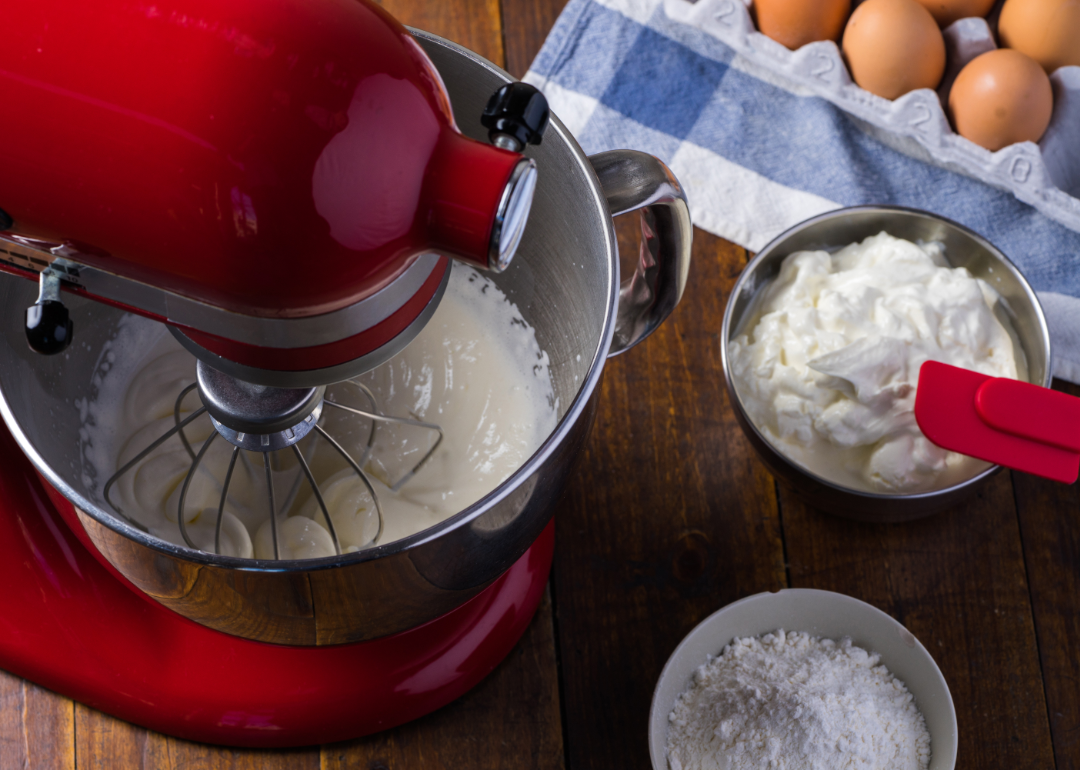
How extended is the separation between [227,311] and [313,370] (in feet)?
0.15

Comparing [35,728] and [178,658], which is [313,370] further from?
[35,728]

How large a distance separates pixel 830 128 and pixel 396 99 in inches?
23.7

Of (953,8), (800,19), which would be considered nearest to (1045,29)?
(953,8)

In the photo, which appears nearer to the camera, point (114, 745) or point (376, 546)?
point (376, 546)

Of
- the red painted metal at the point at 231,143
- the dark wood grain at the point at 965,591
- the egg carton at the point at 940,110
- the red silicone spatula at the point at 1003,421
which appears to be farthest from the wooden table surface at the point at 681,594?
the red painted metal at the point at 231,143

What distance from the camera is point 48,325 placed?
13.5 inches

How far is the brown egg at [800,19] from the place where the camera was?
2.59 feet

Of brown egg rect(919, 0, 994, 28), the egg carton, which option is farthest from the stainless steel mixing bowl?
brown egg rect(919, 0, 994, 28)

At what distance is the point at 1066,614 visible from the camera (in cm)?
70

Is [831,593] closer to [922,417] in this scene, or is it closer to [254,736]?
[922,417]

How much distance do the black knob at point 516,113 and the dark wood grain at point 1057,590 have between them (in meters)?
0.56

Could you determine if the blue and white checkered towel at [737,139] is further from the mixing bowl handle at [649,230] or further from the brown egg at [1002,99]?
the mixing bowl handle at [649,230]

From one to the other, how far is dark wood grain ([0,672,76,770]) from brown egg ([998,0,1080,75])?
3.03 feet

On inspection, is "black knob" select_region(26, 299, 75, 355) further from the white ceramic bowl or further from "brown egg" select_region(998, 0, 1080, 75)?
"brown egg" select_region(998, 0, 1080, 75)
